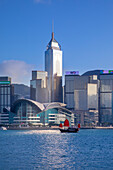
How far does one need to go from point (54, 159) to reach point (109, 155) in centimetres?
1411

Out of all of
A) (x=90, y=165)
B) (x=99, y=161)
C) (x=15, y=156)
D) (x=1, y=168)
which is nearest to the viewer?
(x=1, y=168)

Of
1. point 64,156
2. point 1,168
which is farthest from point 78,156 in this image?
point 1,168

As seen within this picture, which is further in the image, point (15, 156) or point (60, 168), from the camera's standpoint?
point (15, 156)

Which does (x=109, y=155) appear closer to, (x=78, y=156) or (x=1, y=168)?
(x=78, y=156)

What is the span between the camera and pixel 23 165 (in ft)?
211

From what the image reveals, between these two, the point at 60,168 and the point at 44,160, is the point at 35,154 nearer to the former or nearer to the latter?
the point at 44,160

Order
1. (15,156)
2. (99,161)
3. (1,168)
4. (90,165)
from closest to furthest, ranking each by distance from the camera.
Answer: (1,168), (90,165), (99,161), (15,156)

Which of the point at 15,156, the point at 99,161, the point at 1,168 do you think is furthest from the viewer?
the point at 15,156

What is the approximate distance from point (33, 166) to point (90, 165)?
9.94m

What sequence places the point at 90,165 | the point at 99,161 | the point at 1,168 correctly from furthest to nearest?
the point at 99,161 → the point at 90,165 → the point at 1,168

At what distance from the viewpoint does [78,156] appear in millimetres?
78375

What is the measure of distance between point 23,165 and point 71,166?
8.14 meters

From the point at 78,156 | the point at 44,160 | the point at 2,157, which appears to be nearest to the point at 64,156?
the point at 78,156

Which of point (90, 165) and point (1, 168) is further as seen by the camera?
point (90, 165)
